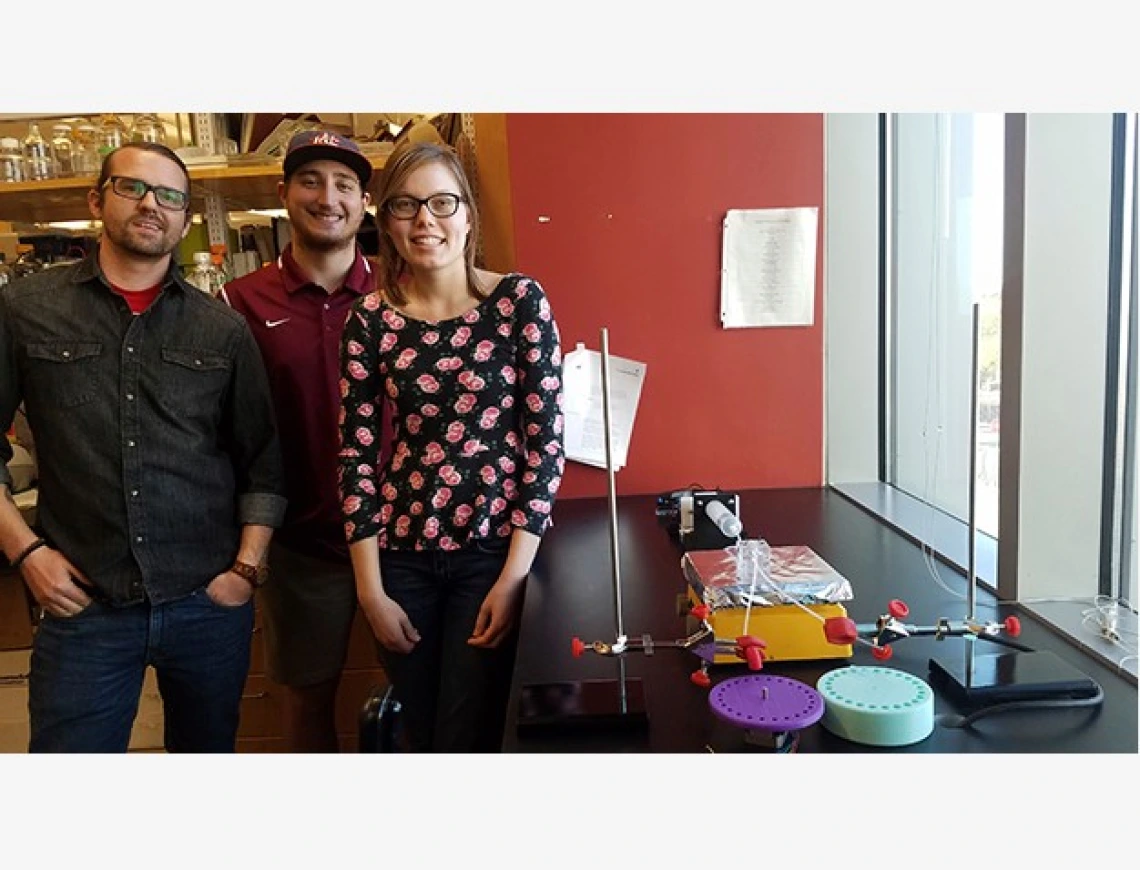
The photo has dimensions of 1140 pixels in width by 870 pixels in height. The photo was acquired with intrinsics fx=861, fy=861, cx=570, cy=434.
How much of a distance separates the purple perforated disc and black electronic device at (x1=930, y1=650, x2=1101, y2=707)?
0.58 feet

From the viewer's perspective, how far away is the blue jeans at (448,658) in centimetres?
133

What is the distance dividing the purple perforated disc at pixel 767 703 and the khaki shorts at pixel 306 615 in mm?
1058

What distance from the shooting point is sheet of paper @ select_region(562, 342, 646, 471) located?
6.47 feet

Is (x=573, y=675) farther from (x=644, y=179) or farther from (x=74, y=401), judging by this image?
(x=644, y=179)

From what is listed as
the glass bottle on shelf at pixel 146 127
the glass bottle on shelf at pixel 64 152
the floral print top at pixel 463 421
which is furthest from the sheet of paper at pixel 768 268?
the glass bottle on shelf at pixel 64 152

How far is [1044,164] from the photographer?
118 centimetres

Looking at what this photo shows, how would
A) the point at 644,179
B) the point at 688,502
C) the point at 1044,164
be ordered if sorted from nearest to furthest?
the point at 1044,164
the point at 688,502
the point at 644,179

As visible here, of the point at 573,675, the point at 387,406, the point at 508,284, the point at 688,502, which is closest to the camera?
the point at 573,675

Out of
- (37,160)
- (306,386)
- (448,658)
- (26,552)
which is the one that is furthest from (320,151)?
(37,160)

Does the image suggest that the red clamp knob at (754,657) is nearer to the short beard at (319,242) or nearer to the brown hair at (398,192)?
the brown hair at (398,192)

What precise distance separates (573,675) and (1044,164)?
36.9 inches

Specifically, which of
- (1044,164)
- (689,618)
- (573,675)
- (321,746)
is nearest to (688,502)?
(689,618)

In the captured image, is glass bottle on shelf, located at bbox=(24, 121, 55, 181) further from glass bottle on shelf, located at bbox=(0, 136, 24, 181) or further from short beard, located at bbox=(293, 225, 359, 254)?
short beard, located at bbox=(293, 225, 359, 254)

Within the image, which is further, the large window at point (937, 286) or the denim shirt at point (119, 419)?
the large window at point (937, 286)
